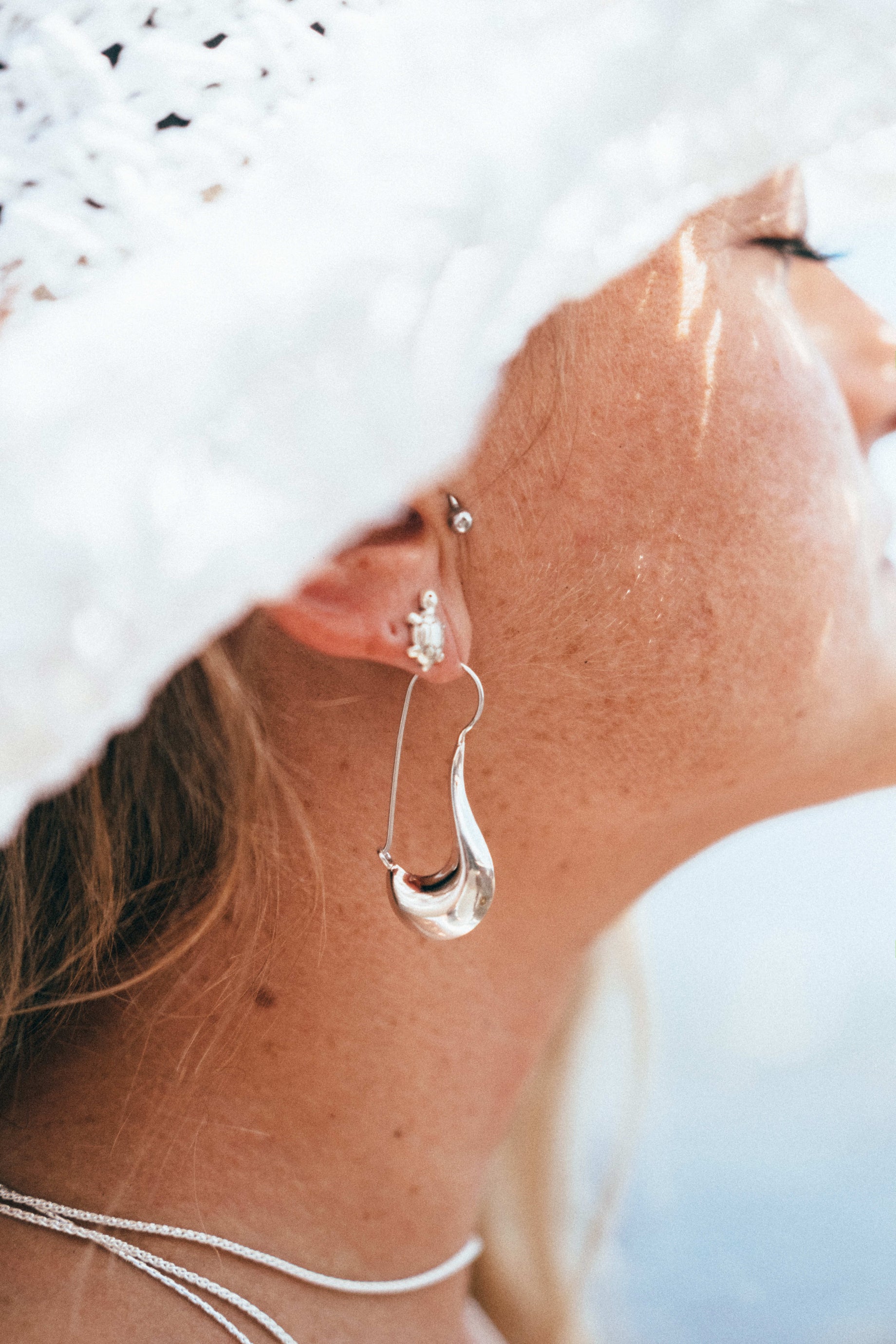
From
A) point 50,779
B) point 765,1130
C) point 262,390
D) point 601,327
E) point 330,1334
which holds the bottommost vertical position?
point 330,1334

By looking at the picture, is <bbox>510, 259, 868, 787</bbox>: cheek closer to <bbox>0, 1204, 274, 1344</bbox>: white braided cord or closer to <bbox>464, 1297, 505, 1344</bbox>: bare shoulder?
<bbox>0, 1204, 274, 1344</bbox>: white braided cord

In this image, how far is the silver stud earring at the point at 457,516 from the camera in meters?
0.62

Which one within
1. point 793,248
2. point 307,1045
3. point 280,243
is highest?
point 793,248

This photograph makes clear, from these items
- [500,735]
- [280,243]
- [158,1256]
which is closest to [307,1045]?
[158,1256]

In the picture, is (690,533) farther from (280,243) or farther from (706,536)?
(280,243)

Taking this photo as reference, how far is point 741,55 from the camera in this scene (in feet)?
1.42

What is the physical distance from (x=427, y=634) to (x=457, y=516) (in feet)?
0.25

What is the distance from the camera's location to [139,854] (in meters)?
0.70

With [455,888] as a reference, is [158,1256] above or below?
below

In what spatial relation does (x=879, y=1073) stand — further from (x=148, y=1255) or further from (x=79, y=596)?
(x=79, y=596)

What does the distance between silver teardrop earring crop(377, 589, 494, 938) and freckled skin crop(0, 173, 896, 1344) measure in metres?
0.01

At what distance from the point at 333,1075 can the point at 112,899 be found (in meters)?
0.21

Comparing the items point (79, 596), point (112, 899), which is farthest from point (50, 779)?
point (112, 899)

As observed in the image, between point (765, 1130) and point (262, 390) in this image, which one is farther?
point (765, 1130)
